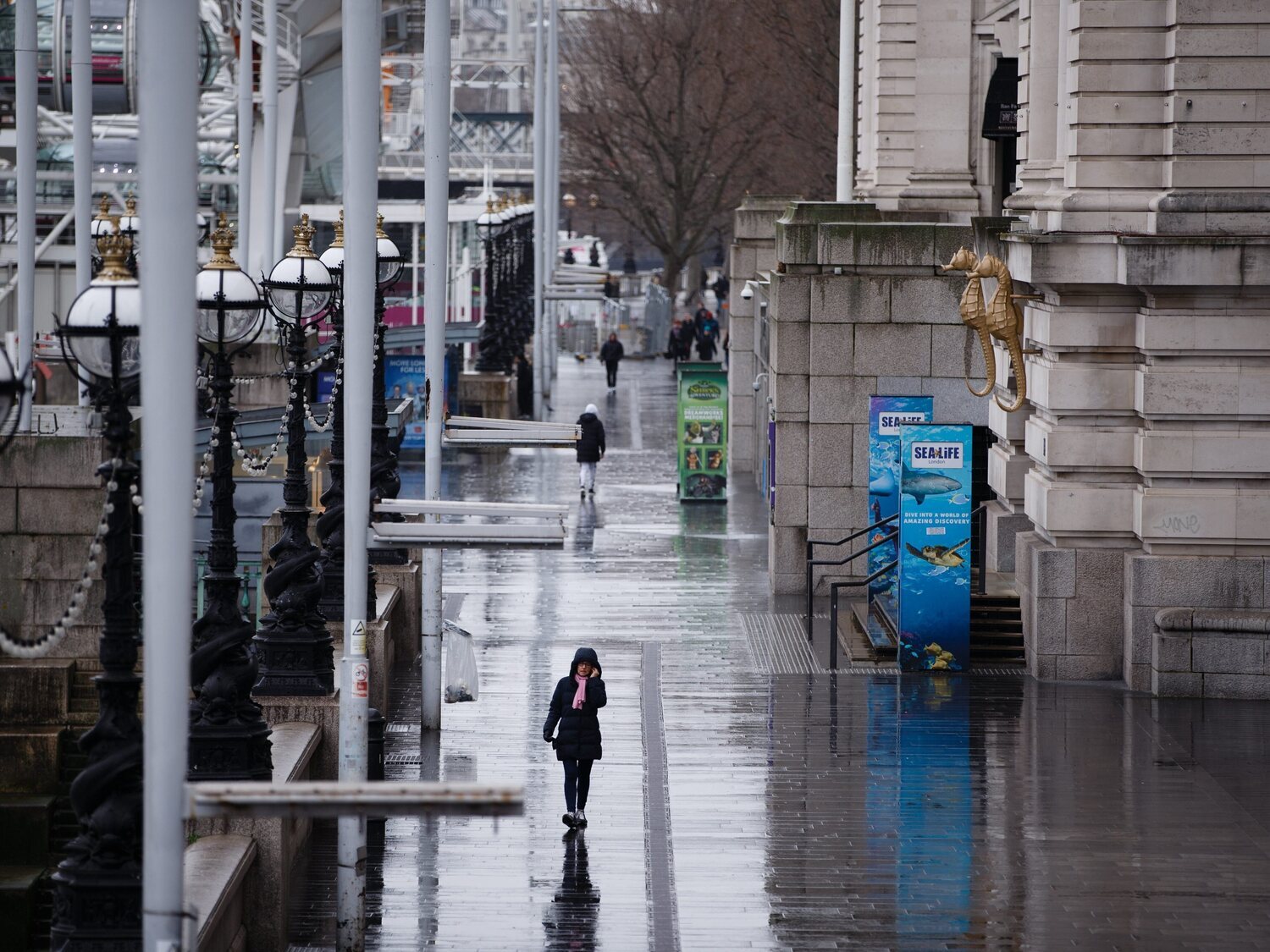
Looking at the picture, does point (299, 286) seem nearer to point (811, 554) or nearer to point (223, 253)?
point (223, 253)

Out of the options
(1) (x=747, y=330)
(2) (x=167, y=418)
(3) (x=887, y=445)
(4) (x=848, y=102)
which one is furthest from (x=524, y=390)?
(2) (x=167, y=418)

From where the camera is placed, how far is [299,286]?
52.6 ft

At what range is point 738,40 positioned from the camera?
64.9 m

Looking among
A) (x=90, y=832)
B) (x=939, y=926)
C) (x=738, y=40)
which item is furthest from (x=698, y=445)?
(x=738, y=40)

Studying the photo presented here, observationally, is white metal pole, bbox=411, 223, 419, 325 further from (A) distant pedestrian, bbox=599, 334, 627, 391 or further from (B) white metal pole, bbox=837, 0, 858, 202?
(B) white metal pole, bbox=837, 0, 858, 202

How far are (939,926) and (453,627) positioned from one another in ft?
22.3

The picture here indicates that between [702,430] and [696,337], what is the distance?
1229 inches

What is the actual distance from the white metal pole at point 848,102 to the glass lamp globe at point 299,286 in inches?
853

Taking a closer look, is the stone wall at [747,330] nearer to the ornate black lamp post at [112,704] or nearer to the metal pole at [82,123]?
the metal pole at [82,123]

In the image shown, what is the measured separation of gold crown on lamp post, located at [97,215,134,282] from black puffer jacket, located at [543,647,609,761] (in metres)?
5.81

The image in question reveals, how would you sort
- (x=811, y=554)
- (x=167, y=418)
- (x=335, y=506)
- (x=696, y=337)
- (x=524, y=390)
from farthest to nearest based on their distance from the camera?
(x=696, y=337) < (x=524, y=390) < (x=811, y=554) < (x=335, y=506) < (x=167, y=418)

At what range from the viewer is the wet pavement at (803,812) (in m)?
12.4

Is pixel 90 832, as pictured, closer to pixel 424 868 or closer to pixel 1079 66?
pixel 424 868

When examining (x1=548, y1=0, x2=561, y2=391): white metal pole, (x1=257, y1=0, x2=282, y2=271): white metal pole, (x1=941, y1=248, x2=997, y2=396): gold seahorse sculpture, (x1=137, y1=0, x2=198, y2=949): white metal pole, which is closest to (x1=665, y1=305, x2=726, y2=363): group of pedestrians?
(x1=548, y1=0, x2=561, y2=391): white metal pole
